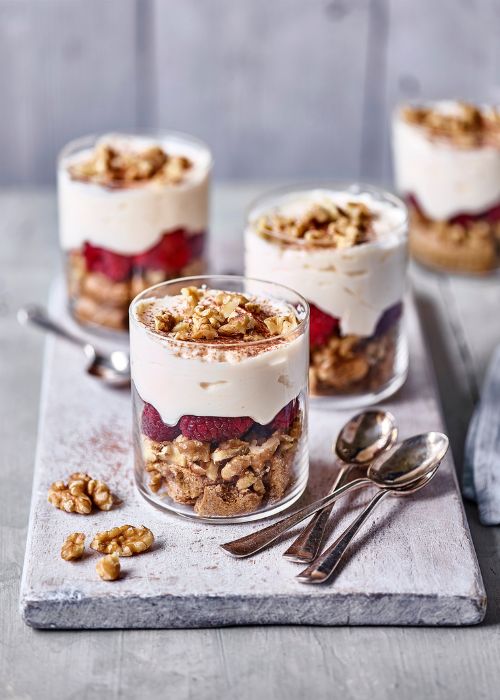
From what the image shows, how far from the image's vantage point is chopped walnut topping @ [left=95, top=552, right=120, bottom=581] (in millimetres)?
1174

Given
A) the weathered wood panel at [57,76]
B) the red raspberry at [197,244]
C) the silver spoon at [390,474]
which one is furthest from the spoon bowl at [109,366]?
the weathered wood panel at [57,76]

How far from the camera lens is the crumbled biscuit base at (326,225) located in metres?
1.53

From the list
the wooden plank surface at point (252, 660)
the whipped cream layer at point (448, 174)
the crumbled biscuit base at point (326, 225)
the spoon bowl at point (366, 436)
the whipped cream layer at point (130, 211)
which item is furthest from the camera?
the whipped cream layer at point (448, 174)

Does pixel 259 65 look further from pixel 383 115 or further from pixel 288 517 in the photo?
pixel 288 517

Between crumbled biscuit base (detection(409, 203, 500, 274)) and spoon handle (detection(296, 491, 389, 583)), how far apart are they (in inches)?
39.1

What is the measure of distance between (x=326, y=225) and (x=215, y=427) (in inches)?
18.7

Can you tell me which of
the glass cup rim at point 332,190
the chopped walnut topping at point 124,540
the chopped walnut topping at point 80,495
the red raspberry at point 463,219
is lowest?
the chopped walnut topping at point 80,495

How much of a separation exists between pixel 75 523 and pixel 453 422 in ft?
2.08

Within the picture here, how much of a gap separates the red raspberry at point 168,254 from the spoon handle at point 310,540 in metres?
0.66

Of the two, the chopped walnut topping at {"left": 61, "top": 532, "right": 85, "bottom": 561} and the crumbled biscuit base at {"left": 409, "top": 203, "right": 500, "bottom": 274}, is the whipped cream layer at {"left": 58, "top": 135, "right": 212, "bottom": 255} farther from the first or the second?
the chopped walnut topping at {"left": 61, "top": 532, "right": 85, "bottom": 561}

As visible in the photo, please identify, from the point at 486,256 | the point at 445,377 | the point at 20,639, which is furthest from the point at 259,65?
the point at 20,639

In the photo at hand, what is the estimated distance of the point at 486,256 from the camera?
2.15m

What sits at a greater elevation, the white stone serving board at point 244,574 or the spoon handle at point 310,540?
the spoon handle at point 310,540

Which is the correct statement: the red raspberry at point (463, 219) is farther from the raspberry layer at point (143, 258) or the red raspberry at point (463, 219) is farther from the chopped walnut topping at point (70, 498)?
the chopped walnut topping at point (70, 498)
